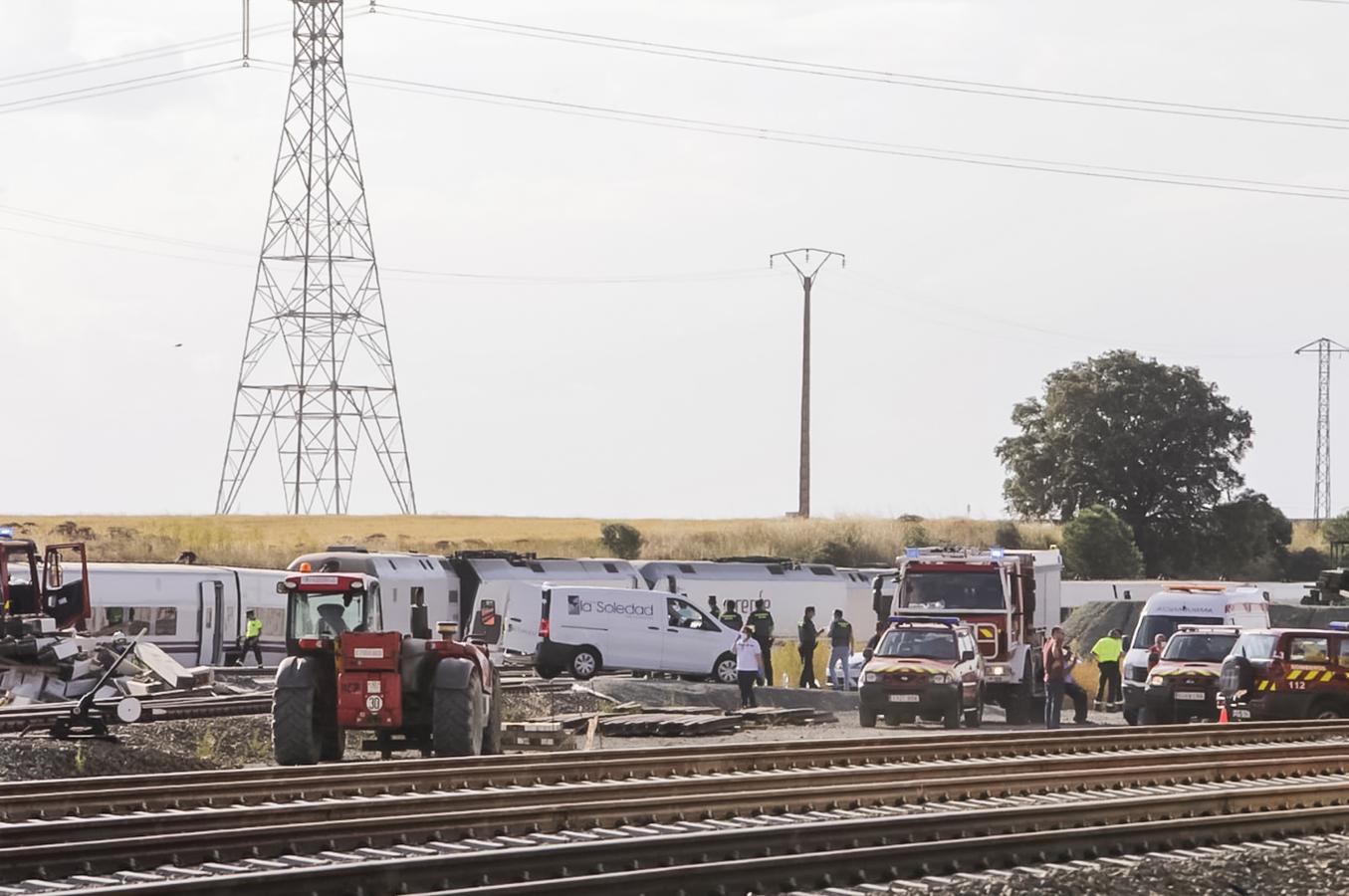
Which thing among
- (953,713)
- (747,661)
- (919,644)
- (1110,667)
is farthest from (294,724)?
(1110,667)

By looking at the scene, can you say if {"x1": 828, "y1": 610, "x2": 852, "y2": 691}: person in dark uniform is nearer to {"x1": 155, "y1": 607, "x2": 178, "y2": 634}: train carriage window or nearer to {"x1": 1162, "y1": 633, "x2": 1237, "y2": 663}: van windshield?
{"x1": 1162, "y1": 633, "x2": 1237, "y2": 663}: van windshield

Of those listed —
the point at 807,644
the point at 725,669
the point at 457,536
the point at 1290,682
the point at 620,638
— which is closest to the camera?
the point at 1290,682

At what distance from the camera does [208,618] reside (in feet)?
136

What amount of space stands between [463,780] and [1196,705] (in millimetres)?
15056

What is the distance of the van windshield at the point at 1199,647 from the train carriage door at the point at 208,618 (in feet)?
66.5

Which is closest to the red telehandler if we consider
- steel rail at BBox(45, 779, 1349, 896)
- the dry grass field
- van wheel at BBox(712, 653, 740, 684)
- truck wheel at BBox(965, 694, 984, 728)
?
steel rail at BBox(45, 779, 1349, 896)

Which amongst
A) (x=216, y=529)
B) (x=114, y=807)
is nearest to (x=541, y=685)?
(x=114, y=807)

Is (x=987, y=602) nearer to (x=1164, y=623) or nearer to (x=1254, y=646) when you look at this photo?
(x=1164, y=623)

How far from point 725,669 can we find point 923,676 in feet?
35.6

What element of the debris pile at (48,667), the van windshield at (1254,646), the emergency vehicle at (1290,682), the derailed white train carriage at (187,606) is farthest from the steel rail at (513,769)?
the derailed white train carriage at (187,606)

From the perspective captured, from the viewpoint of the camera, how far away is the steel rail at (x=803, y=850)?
11.9m

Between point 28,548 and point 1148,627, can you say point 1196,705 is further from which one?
point 28,548

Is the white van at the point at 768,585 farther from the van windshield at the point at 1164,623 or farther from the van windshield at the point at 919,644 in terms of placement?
the van windshield at the point at 919,644

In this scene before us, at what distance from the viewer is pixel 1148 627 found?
1329 inches
